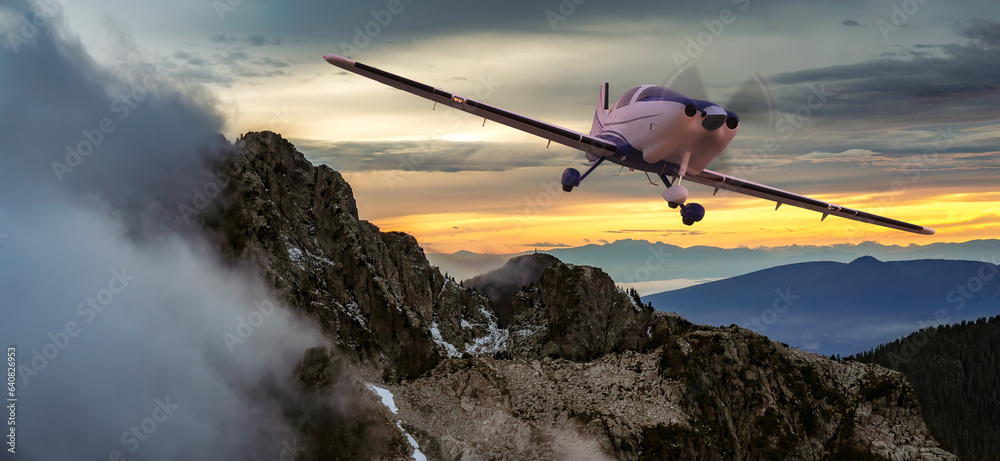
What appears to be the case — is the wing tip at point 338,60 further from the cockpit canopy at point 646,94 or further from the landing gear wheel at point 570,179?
the cockpit canopy at point 646,94

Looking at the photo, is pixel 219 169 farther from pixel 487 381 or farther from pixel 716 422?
pixel 716 422

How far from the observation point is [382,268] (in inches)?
7456

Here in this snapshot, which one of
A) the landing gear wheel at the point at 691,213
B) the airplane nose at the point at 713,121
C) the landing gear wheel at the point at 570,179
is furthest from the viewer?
the landing gear wheel at the point at 570,179

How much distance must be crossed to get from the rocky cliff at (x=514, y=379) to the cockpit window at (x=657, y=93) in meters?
52.4

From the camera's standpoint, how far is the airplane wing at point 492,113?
6328 centimetres

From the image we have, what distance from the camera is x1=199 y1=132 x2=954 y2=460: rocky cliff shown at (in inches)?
4107

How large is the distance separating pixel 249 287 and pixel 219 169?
2688 cm

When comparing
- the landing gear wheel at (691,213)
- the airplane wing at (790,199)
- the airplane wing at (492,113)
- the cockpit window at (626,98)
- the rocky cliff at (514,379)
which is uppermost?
the cockpit window at (626,98)

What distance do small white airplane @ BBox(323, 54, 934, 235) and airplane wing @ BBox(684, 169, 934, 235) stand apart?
0.30 feet

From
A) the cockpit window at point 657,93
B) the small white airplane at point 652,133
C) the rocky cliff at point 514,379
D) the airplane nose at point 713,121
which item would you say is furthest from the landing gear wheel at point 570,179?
the rocky cliff at point 514,379

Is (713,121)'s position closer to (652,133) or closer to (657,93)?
(652,133)

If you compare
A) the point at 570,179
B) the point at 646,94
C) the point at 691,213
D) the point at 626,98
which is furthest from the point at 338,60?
the point at 691,213

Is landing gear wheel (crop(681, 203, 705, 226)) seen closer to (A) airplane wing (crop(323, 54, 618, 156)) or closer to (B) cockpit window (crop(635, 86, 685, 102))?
(A) airplane wing (crop(323, 54, 618, 156))

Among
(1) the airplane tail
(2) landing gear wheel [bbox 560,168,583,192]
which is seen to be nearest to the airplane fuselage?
(2) landing gear wheel [bbox 560,168,583,192]
